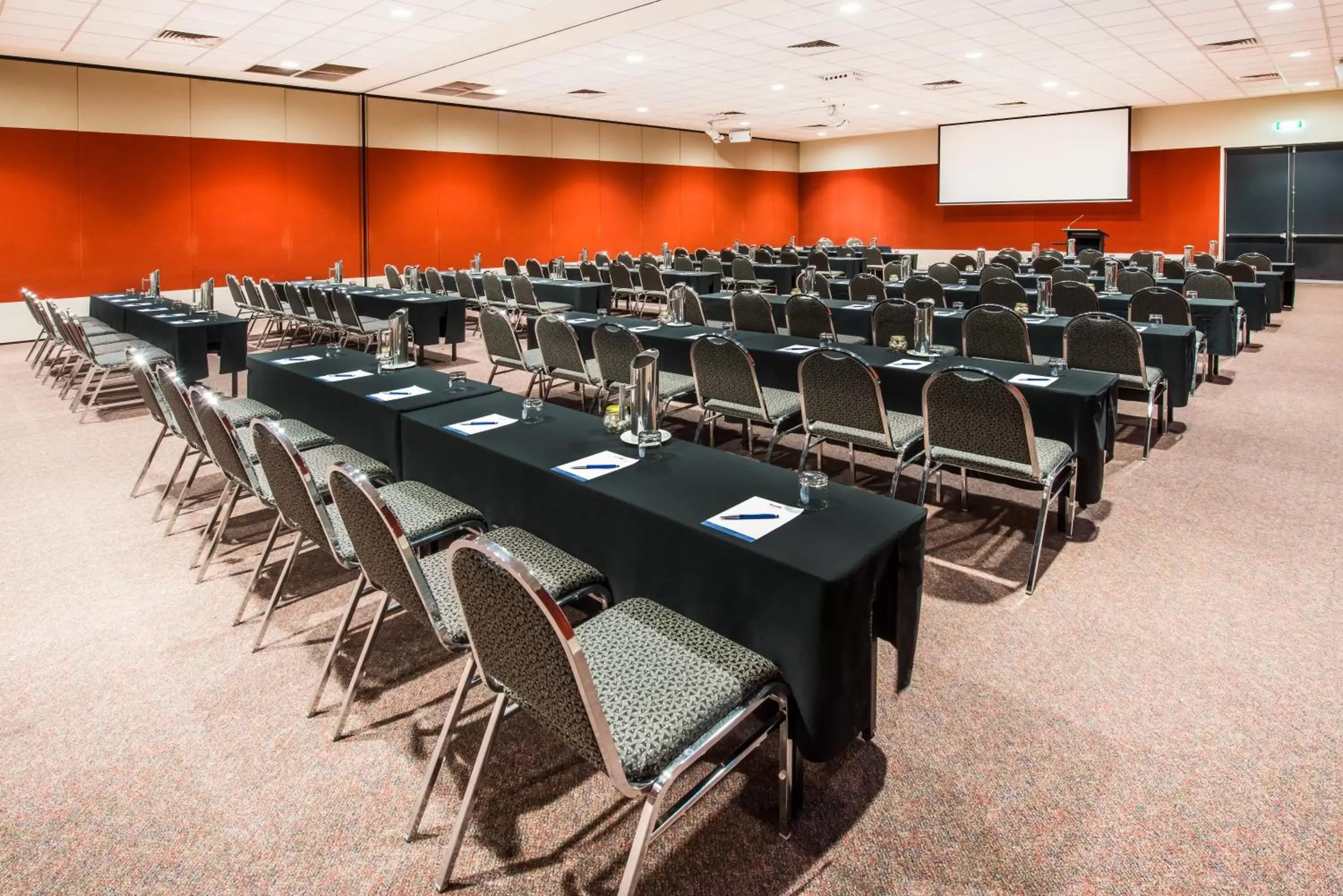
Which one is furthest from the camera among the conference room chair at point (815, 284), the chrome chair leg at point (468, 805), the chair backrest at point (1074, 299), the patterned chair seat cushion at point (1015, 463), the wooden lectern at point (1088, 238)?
the wooden lectern at point (1088, 238)

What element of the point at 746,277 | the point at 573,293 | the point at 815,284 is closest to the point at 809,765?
the point at 815,284

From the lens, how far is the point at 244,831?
7.23ft

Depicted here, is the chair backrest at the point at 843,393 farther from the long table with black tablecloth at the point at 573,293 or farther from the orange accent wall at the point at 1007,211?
the orange accent wall at the point at 1007,211

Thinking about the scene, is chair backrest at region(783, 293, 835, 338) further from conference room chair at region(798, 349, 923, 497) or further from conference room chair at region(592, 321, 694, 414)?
conference room chair at region(798, 349, 923, 497)

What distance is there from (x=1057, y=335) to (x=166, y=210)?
1212cm

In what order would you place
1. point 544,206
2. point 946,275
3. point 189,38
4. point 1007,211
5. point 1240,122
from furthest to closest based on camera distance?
point 1007,211
point 544,206
point 1240,122
point 946,275
point 189,38

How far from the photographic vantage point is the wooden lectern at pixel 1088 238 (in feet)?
51.6

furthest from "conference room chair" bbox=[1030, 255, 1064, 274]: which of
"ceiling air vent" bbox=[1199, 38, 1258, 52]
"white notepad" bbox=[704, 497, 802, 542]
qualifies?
"white notepad" bbox=[704, 497, 802, 542]

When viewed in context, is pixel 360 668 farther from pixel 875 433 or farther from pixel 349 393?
pixel 875 433

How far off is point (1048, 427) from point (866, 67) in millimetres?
9586

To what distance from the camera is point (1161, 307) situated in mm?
6969

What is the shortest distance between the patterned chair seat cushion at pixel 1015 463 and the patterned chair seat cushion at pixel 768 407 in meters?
0.89

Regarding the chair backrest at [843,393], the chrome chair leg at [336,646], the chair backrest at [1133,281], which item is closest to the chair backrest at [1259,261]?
the chair backrest at [1133,281]

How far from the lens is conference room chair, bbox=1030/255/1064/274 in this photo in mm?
11195
